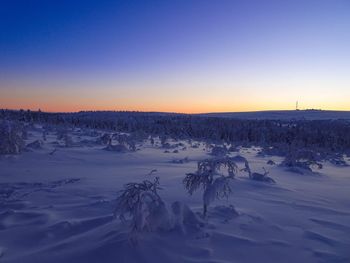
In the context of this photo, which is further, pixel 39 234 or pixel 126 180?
pixel 126 180

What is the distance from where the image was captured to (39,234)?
440 cm

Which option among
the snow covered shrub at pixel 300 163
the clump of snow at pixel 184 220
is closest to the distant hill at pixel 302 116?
the snow covered shrub at pixel 300 163

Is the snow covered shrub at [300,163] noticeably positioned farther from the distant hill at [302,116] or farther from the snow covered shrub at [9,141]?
the distant hill at [302,116]

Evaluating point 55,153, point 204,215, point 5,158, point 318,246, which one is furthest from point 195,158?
point 318,246

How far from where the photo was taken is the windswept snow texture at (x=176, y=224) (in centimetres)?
386

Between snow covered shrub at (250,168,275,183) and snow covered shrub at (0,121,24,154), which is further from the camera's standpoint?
snow covered shrub at (0,121,24,154)

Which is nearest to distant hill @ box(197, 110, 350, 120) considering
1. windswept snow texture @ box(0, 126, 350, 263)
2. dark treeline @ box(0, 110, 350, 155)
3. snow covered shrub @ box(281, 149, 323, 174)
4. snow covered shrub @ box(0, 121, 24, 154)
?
dark treeline @ box(0, 110, 350, 155)

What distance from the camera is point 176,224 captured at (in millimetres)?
4488

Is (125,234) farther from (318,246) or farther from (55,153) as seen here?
(55,153)

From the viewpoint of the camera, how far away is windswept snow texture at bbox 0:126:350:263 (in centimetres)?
386

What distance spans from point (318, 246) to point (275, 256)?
67 cm

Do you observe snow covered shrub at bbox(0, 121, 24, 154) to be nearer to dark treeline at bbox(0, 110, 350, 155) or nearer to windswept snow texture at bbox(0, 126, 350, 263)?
windswept snow texture at bbox(0, 126, 350, 263)

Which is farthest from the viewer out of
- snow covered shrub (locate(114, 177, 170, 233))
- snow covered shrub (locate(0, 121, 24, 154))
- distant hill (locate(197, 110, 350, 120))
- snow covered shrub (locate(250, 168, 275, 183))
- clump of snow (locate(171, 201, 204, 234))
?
distant hill (locate(197, 110, 350, 120))

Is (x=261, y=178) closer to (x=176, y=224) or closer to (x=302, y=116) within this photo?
(x=176, y=224)
